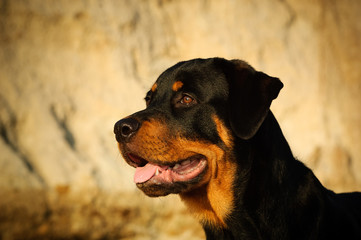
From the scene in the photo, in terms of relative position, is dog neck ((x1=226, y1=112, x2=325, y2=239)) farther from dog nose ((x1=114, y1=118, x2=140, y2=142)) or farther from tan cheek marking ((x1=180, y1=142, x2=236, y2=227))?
dog nose ((x1=114, y1=118, x2=140, y2=142))

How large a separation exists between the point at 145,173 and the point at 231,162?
0.62m

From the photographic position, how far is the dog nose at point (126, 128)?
263cm

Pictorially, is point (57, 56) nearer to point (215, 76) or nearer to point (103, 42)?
point (103, 42)

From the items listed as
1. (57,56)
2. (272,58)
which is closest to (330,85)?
(272,58)

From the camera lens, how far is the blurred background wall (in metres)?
4.79

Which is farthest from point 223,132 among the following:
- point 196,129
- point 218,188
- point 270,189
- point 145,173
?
point 145,173

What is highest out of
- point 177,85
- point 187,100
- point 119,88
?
point 119,88

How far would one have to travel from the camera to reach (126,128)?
2.64 meters

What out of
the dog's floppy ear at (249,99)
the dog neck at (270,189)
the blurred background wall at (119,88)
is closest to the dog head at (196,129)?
the dog's floppy ear at (249,99)

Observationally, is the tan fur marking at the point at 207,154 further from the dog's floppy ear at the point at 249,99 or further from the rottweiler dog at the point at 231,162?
the dog's floppy ear at the point at 249,99

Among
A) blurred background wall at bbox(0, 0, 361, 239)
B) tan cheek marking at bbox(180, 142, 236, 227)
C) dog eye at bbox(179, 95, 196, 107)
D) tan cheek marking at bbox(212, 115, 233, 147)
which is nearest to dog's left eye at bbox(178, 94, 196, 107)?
dog eye at bbox(179, 95, 196, 107)

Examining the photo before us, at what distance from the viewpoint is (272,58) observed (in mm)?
7055

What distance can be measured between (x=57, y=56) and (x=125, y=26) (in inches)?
48.7

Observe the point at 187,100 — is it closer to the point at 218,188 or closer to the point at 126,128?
the point at 126,128
